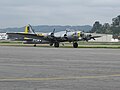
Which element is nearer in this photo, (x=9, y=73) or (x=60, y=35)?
(x=9, y=73)

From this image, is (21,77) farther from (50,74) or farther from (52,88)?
(52,88)

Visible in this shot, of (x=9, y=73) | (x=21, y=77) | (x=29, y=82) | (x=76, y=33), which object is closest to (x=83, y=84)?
(x=29, y=82)

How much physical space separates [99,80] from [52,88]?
252cm

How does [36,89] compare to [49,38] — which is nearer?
[36,89]

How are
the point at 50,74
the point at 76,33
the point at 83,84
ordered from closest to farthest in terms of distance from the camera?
the point at 83,84
the point at 50,74
the point at 76,33

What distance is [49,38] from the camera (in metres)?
63.4

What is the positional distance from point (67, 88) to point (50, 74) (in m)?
3.74

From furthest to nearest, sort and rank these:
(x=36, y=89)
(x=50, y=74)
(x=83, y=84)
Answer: (x=50, y=74) < (x=83, y=84) < (x=36, y=89)

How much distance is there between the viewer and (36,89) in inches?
450

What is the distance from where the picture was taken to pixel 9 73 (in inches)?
611

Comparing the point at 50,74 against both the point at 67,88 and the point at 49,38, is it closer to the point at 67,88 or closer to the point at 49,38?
the point at 67,88

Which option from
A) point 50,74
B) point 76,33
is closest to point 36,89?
point 50,74

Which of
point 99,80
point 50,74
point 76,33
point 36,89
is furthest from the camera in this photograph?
point 76,33

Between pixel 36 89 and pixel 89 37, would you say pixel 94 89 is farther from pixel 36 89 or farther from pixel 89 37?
pixel 89 37
